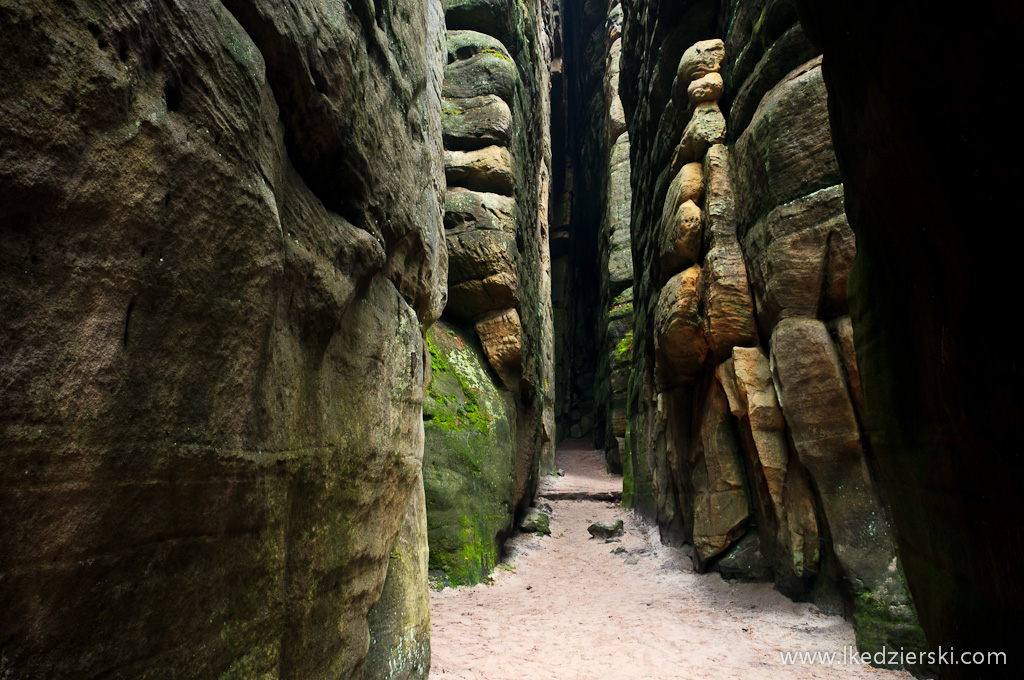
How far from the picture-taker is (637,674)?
195 inches

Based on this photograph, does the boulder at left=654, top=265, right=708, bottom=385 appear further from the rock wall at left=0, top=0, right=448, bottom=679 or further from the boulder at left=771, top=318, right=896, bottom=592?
the rock wall at left=0, top=0, right=448, bottom=679

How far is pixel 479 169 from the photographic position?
10.7 meters

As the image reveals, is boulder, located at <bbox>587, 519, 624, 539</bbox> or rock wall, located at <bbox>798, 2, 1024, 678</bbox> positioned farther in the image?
boulder, located at <bbox>587, 519, 624, 539</bbox>

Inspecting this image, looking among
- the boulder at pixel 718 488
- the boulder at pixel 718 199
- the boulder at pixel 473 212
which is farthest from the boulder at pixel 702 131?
the boulder at pixel 718 488

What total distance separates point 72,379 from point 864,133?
3.18m

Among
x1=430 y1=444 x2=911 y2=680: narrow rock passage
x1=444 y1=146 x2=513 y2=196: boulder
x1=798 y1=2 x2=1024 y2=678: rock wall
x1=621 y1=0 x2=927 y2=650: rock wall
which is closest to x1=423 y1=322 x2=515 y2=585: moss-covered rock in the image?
x1=430 y1=444 x2=911 y2=680: narrow rock passage

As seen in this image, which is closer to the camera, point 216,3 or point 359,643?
point 216,3

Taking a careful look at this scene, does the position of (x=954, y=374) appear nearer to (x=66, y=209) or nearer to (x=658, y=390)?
(x=66, y=209)

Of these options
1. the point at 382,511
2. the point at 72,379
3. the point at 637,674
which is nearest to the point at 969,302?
the point at 72,379

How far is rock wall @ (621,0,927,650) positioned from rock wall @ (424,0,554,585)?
3035 millimetres

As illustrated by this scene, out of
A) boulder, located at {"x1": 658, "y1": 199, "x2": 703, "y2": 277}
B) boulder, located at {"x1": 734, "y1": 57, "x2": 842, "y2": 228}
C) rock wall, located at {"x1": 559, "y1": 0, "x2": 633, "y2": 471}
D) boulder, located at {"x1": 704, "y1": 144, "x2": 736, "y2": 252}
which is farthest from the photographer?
rock wall, located at {"x1": 559, "y1": 0, "x2": 633, "y2": 471}

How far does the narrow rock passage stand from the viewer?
16.3 ft

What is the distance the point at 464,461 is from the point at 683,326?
416cm

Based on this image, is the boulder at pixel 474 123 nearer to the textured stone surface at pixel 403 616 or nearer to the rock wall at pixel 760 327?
the rock wall at pixel 760 327
